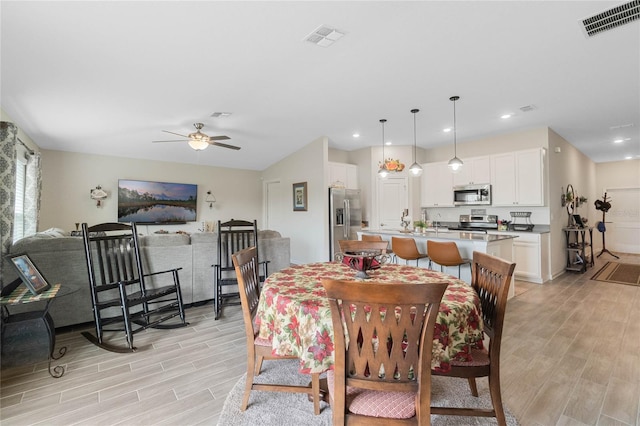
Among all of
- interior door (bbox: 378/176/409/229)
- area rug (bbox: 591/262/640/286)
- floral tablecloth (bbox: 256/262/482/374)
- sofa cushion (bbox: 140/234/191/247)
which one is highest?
interior door (bbox: 378/176/409/229)

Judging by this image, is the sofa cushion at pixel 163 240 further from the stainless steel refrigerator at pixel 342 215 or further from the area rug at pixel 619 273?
the area rug at pixel 619 273

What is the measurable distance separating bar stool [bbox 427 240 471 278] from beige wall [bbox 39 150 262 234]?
5287 mm

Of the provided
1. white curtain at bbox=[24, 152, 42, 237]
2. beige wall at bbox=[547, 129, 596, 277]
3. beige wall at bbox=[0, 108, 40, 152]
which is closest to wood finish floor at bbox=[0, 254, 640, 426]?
white curtain at bbox=[24, 152, 42, 237]

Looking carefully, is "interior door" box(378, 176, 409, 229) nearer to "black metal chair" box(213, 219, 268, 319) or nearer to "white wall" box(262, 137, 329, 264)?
"white wall" box(262, 137, 329, 264)

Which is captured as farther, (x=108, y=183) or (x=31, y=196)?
(x=108, y=183)

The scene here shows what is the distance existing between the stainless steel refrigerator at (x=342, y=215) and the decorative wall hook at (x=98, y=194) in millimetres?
4449

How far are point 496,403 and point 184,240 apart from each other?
3.49 m

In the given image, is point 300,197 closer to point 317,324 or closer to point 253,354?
point 253,354

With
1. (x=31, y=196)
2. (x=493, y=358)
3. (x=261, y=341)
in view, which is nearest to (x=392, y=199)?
(x=493, y=358)

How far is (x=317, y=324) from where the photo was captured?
1411 mm

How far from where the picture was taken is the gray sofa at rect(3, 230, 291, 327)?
9.64 feet

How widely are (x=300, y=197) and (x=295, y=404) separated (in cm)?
498

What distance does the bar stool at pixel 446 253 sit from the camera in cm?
356

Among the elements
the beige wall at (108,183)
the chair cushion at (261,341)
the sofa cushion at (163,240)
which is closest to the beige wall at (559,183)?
the chair cushion at (261,341)
